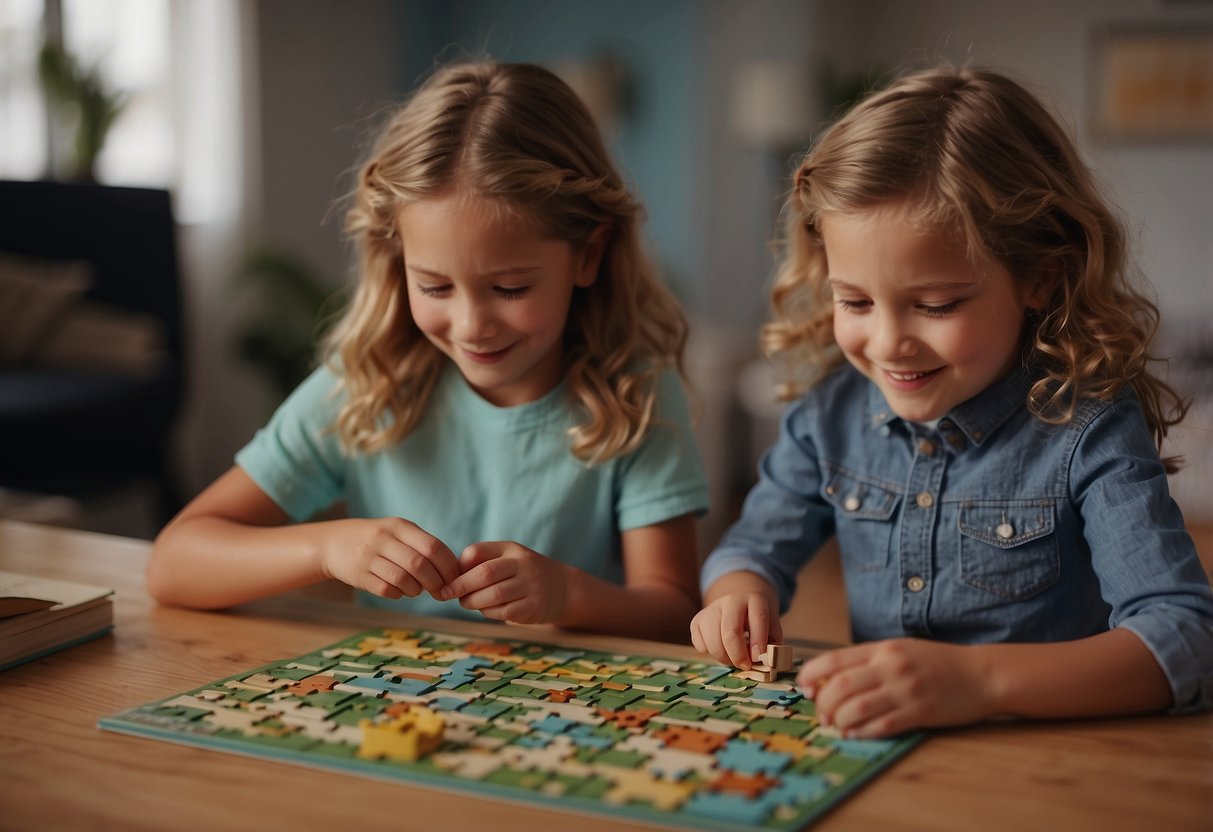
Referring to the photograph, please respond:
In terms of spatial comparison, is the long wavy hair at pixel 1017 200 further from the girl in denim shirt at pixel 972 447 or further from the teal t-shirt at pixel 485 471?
the teal t-shirt at pixel 485 471

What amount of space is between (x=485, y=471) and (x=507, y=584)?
14.1 inches

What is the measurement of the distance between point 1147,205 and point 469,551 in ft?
19.7

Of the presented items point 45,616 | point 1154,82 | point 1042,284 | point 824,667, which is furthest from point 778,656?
point 1154,82

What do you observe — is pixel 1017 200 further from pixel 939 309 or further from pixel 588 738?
pixel 588 738

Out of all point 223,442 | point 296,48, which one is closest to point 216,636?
point 223,442

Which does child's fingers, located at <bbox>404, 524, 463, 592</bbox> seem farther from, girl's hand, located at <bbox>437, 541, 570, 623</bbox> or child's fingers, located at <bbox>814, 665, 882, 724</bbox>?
child's fingers, located at <bbox>814, 665, 882, 724</bbox>

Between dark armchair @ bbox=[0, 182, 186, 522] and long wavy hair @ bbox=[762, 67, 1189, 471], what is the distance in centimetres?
281

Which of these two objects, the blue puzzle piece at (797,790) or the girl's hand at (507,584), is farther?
the girl's hand at (507,584)

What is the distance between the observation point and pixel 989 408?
1.22 m

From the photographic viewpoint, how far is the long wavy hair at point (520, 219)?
132 centimetres

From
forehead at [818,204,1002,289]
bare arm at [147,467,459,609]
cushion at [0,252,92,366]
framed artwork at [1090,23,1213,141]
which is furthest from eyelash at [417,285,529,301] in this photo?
framed artwork at [1090,23,1213,141]

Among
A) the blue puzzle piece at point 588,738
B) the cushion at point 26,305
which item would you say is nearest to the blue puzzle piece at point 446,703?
the blue puzzle piece at point 588,738

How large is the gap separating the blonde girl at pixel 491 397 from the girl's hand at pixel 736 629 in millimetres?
148

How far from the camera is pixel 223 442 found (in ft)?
16.8
